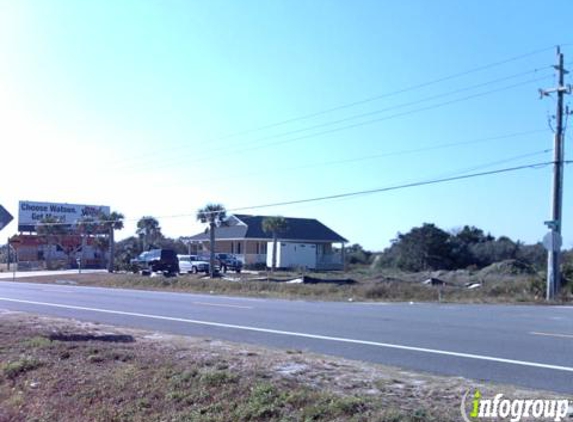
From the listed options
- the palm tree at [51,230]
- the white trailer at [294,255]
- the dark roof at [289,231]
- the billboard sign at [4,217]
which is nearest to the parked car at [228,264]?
the white trailer at [294,255]

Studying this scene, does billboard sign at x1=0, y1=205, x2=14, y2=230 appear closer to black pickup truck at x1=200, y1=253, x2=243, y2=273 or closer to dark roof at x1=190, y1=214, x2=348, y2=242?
black pickup truck at x1=200, y1=253, x2=243, y2=273

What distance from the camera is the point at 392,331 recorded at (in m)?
16.3

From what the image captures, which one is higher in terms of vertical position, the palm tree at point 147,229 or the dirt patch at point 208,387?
the palm tree at point 147,229

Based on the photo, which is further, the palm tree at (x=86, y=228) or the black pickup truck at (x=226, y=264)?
the palm tree at (x=86, y=228)

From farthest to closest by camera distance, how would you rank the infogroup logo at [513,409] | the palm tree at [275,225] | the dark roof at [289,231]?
the dark roof at [289,231] < the palm tree at [275,225] < the infogroup logo at [513,409]

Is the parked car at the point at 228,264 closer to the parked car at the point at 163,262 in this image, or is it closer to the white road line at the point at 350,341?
the parked car at the point at 163,262

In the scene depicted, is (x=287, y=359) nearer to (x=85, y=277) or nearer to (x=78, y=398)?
(x=78, y=398)

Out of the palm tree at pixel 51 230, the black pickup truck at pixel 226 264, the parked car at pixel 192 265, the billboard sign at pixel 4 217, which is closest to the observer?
the billboard sign at pixel 4 217

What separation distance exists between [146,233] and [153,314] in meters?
65.5

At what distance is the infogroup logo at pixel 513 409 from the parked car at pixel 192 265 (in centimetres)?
4924

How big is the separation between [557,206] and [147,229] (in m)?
60.3

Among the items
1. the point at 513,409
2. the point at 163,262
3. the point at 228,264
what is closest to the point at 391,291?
the point at 513,409

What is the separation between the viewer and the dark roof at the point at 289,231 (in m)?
71.5

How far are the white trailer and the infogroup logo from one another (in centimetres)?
6029
